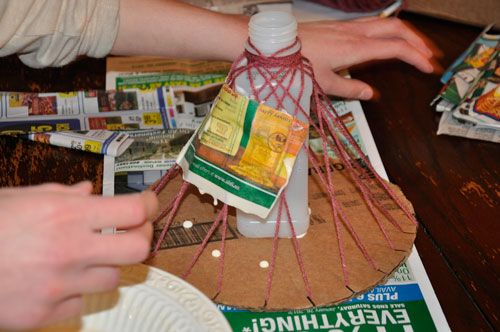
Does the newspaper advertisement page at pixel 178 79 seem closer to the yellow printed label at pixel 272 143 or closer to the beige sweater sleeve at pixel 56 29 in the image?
the beige sweater sleeve at pixel 56 29

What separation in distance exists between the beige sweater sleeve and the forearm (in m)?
0.02

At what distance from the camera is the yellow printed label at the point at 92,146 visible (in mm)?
838

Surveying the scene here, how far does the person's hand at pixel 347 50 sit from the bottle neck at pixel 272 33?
0.74 ft

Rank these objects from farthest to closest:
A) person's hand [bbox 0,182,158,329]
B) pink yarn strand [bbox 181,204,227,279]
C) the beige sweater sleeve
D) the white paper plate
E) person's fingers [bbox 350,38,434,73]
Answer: person's fingers [bbox 350,38,434,73]
the beige sweater sleeve
pink yarn strand [bbox 181,204,227,279]
the white paper plate
person's hand [bbox 0,182,158,329]

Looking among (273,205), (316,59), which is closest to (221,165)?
(273,205)

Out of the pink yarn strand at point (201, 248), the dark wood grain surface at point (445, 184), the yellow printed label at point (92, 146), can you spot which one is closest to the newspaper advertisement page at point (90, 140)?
the yellow printed label at point (92, 146)

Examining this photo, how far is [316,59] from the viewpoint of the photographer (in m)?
0.83

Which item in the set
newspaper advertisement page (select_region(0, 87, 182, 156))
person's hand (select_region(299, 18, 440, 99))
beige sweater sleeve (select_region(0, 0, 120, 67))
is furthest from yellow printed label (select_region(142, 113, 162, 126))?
person's hand (select_region(299, 18, 440, 99))

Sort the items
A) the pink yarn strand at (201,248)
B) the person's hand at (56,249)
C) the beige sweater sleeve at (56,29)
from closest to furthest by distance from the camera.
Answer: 1. the person's hand at (56,249)
2. the pink yarn strand at (201,248)
3. the beige sweater sleeve at (56,29)

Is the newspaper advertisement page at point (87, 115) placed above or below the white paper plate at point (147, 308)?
above

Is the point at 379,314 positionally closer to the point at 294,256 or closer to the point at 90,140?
the point at 294,256

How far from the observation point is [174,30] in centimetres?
83

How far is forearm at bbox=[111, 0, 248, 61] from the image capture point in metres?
0.82

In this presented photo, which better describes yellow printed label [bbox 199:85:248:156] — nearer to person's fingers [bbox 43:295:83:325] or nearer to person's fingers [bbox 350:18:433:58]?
person's fingers [bbox 43:295:83:325]
